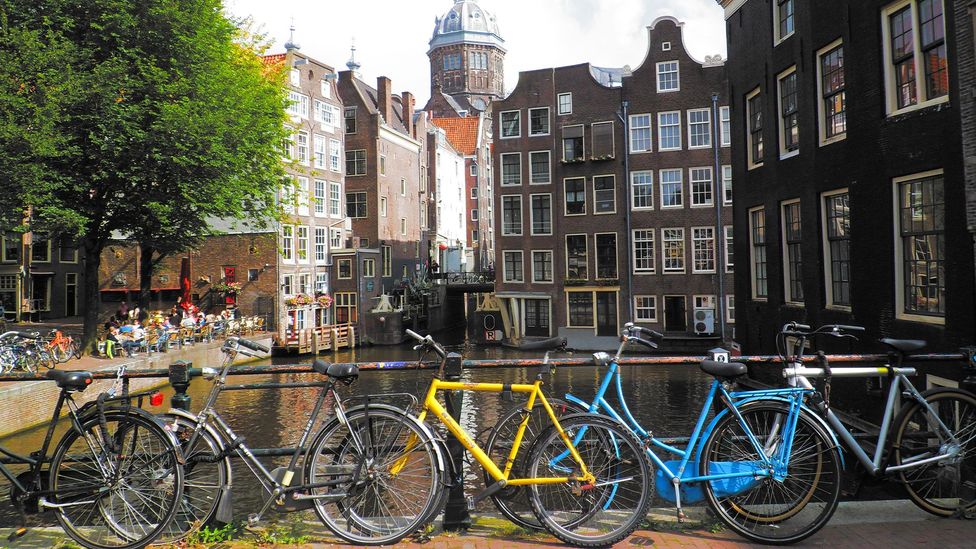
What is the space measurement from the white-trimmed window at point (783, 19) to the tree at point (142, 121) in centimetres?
1822

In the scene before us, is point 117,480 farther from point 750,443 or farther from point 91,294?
point 91,294

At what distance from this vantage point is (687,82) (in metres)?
34.9

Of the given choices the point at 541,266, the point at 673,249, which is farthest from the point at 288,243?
the point at 673,249

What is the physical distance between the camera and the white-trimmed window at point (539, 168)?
37906mm

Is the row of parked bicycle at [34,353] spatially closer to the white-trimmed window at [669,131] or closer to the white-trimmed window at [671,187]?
the white-trimmed window at [671,187]

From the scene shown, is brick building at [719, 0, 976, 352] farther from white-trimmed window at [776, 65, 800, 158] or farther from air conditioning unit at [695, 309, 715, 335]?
air conditioning unit at [695, 309, 715, 335]

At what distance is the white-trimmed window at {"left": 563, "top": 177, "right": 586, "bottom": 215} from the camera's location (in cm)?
3674

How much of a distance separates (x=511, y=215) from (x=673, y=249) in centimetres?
944

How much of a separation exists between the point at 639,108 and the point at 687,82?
2725 mm

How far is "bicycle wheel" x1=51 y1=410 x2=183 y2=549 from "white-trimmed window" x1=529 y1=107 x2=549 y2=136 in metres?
35.3

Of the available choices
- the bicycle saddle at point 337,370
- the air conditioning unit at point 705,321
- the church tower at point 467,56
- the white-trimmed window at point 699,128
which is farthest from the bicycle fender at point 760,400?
the church tower at point 467,56

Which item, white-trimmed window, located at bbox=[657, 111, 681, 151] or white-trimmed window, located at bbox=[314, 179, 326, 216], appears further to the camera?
white-trimmed window, located at bbox=[314, 179, 326, 216]

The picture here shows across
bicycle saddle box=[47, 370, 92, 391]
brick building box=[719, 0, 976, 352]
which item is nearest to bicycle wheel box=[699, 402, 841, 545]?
bicycle saddle box=[47, 370, 92, 391]

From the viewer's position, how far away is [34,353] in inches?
841
